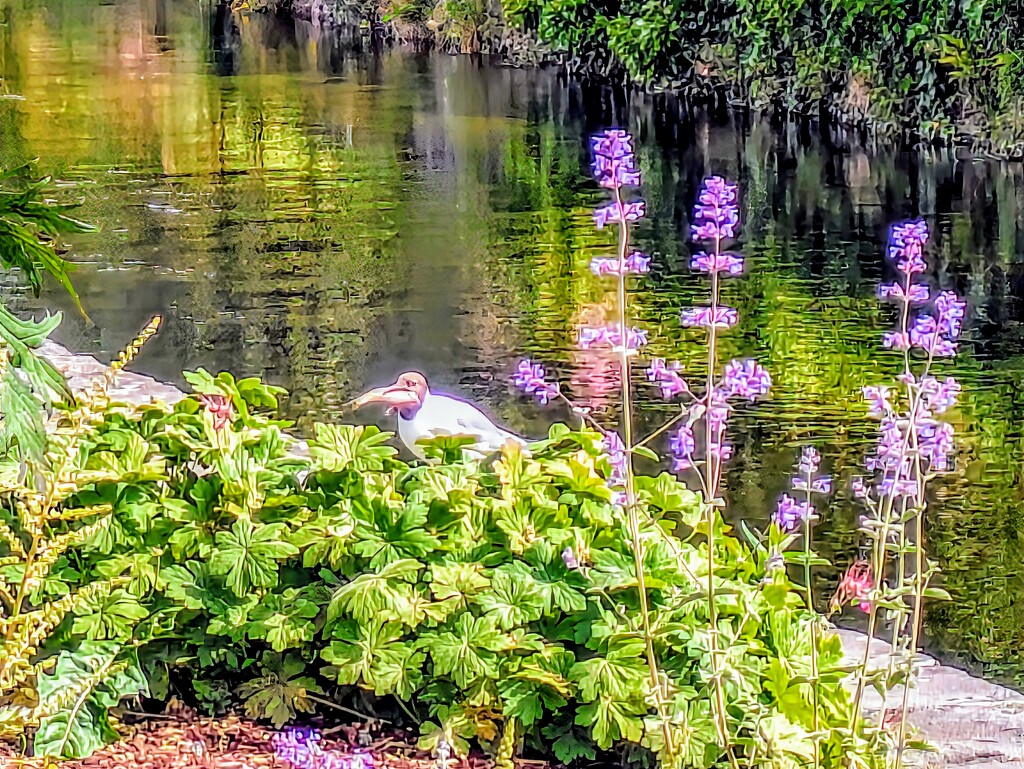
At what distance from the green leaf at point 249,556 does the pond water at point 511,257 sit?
251cm

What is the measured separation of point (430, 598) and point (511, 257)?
27.1 feet

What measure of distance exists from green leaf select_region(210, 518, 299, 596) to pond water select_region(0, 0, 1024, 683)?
2513mm

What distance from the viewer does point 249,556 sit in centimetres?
296

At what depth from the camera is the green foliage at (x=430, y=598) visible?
273 centimetres

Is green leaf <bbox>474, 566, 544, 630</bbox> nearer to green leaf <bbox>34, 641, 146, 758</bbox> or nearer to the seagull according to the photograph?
green leaf <bbox>34, 641, 146, 758</bbox>

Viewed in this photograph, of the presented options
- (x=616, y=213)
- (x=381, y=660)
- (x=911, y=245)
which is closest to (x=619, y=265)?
(x=616, y=213)

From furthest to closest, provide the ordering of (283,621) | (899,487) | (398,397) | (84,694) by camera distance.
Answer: (398,397) → (283,621) → (84,694) → (899,487)

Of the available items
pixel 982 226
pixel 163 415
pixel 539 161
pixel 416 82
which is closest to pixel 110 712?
pixel 163 415

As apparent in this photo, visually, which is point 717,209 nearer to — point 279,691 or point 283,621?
point 283,621

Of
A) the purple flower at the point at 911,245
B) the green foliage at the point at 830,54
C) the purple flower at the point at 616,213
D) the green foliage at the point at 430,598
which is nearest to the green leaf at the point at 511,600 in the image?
the green foliage at the point at 430,598

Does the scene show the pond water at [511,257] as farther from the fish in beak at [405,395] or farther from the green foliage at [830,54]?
the fish in beak at [405,395]

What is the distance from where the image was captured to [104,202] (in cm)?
1277

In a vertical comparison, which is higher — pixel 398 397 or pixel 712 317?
pixel 712 317

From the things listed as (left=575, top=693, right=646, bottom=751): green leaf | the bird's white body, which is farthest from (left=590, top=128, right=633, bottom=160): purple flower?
the bird's white body
